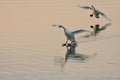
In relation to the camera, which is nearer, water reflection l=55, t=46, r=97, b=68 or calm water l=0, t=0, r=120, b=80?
calm water l=0, t=0, r=120, b=80

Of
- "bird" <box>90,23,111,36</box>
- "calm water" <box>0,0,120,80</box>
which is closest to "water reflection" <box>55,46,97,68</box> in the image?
"calm water" <box>0,0,120,80</box>

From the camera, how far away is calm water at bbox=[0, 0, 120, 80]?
42.4ft

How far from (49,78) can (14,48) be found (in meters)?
4.39


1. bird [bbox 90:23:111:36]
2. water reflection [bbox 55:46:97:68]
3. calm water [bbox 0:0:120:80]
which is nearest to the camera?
calm water [bbox 0:0:120:80]

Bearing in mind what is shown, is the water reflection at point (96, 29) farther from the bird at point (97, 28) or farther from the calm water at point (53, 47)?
the calm water at point (53, 47)

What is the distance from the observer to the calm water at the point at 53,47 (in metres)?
12.9

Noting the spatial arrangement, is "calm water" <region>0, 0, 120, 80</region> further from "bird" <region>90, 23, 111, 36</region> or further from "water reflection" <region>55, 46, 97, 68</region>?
"bird" <region>90, 23, 111, 36</region>

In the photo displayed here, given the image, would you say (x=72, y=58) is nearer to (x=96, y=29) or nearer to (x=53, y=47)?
(x=53, y=47)

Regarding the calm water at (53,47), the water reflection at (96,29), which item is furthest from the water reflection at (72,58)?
the water reflection at (96,29)

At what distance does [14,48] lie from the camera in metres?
16.5

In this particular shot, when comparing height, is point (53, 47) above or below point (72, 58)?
above

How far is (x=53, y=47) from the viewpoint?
53.6ft

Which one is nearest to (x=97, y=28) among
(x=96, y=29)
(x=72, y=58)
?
(x=96, y=29)

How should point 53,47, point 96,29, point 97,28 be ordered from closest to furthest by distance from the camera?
point 53,47, point 96,29, point 97,28
